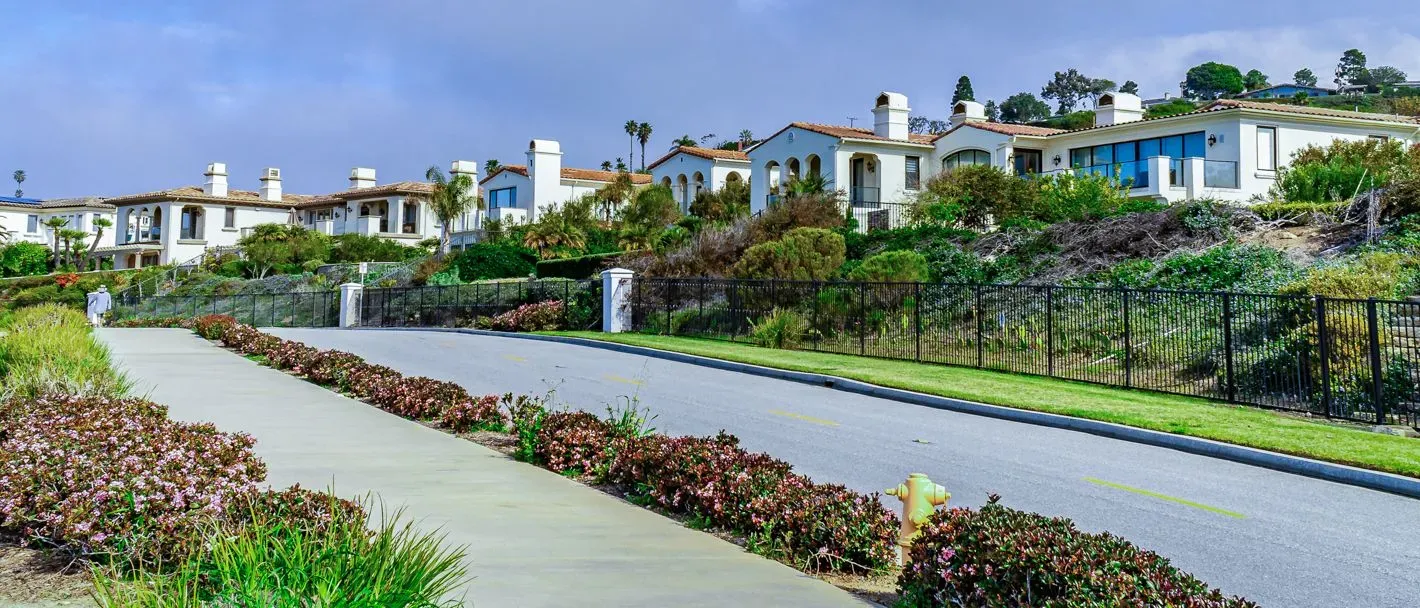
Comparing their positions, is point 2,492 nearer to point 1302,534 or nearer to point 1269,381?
point 1302,534

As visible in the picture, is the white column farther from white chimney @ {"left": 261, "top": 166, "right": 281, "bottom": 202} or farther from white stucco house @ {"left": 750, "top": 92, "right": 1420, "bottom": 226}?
white chimney @ {"left": 261, "top": 166, "right": 281, "bottom": 202}

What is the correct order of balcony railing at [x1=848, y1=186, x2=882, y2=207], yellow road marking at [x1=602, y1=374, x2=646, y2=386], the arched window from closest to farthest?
1. yellow road marking at [x1=602, y1=374, x2=646, y2=386]
2. the arched window
3. balcony railing at [x1=848, y1=186, x2=882, y2=207]

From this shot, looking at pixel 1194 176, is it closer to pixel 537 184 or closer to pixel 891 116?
pixel 891 116

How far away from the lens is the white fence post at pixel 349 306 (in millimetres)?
46094

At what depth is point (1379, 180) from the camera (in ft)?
82.6

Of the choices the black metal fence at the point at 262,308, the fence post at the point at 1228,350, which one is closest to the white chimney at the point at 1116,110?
the fence post at the point at 1228,350

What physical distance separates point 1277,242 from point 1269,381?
10423 millimetres

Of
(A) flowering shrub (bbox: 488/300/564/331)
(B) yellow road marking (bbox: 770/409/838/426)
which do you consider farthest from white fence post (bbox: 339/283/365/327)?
(B) yellow road marking (bbox: 770/409/838/426)

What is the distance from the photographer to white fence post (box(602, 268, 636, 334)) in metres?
31.2

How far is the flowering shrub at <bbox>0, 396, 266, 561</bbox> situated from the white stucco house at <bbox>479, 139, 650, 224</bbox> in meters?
62.2

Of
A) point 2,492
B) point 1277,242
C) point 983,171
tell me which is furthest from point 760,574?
point 983,171

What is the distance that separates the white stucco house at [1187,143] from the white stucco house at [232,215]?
162 feet

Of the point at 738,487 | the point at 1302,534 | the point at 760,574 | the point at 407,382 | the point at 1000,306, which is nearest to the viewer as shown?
the point at 760,574

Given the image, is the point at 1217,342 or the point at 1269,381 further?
the point at 1217,342
